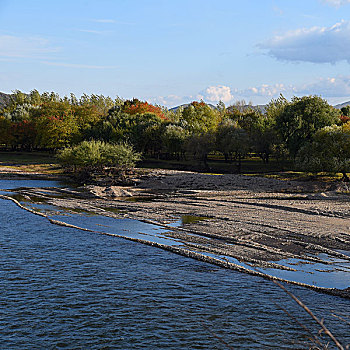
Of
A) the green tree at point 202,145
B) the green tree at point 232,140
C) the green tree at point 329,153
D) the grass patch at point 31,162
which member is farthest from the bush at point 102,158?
the green tree at point 329,153

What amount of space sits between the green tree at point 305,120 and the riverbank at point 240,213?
18997mm

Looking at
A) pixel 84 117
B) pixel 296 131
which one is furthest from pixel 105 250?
pixel 84 117

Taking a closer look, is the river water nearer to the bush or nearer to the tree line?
the tree line

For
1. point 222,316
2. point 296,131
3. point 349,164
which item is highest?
A: point 296,131

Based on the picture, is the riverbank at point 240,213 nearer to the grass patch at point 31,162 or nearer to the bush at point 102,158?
the bush at point 102,158

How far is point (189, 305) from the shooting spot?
64.5 feet

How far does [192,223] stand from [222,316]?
19.4 m

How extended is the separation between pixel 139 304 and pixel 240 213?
23.9 m

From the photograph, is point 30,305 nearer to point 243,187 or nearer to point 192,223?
point 192,223

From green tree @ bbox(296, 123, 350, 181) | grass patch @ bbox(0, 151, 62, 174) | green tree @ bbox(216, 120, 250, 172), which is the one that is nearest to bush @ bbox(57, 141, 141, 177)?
grass patch @ bbox(0, 151, 62, 174)

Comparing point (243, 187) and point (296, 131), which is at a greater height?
point (296, 131)

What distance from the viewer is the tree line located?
6569 centimetres

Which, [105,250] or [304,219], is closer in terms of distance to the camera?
[105,250]

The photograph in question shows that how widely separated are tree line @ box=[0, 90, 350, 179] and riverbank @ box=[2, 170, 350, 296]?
7589mm
